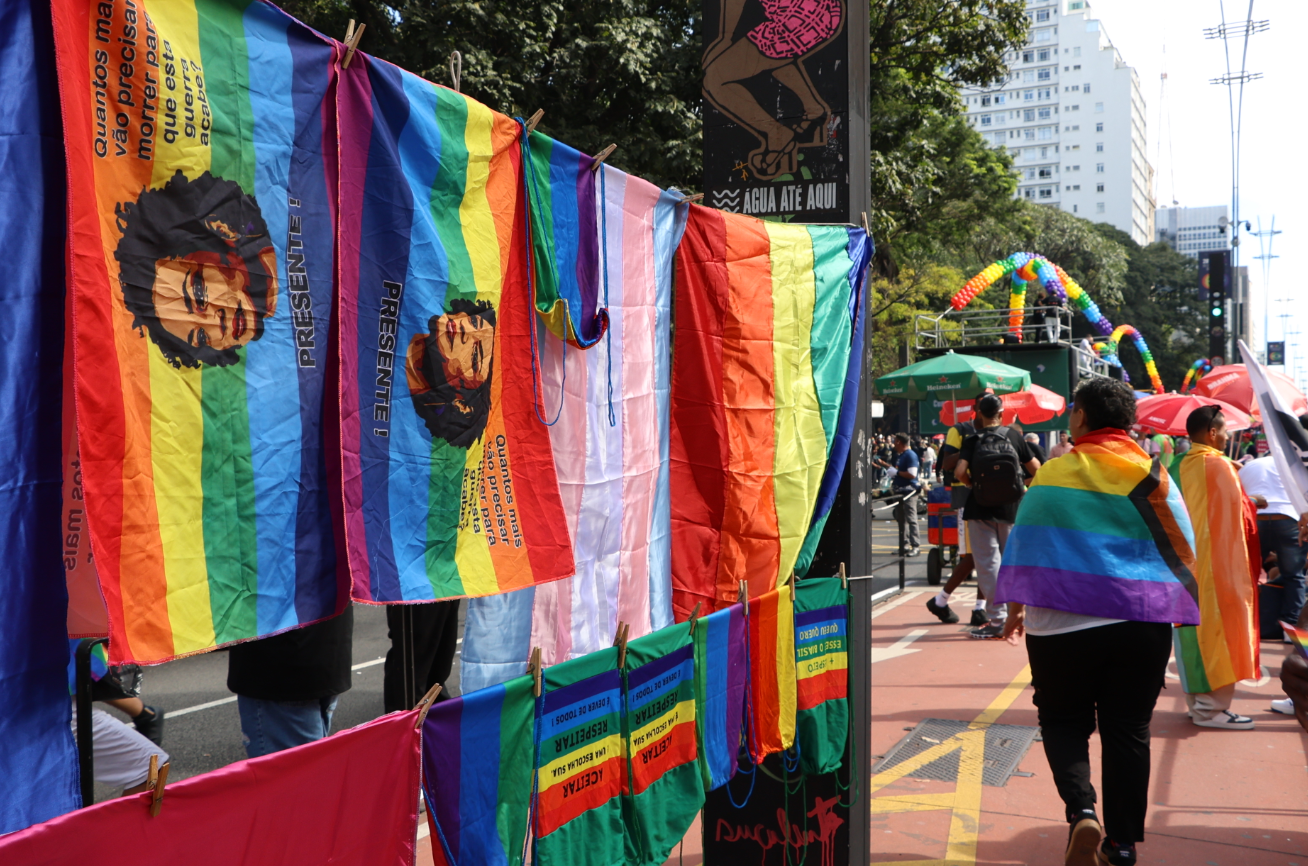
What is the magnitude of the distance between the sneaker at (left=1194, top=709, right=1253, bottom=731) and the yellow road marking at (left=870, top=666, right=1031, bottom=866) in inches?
45.2

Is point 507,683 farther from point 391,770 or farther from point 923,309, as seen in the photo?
point 923,309

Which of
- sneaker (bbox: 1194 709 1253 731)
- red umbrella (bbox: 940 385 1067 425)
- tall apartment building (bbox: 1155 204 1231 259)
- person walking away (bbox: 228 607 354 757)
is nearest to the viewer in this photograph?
person walking away (bbox: 228 607 354 757)

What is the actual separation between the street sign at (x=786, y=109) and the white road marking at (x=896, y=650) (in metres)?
4.93

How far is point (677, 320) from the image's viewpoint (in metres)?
3.20

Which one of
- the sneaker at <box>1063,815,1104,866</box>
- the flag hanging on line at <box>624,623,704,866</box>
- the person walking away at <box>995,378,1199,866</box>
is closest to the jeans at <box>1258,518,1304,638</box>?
the person walking away at <box>995,378,1199,866</box>

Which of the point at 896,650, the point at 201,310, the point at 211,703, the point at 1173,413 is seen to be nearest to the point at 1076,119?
→ the point at 1173,413

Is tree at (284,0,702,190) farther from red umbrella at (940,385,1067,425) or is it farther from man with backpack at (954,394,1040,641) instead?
red umbrella at (940,385,1067,425)

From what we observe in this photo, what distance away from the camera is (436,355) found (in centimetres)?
222

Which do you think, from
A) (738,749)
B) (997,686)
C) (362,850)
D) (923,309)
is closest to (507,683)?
(362,850)

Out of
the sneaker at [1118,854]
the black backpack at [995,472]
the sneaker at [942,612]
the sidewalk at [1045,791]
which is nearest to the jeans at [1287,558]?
the sidewalk at [1045,791]

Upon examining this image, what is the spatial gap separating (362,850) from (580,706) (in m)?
0.69

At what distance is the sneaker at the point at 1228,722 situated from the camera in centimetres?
600

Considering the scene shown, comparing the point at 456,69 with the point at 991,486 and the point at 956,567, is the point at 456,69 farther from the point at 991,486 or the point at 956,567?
the point at 956,567

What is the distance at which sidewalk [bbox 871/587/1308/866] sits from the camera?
4266mm
